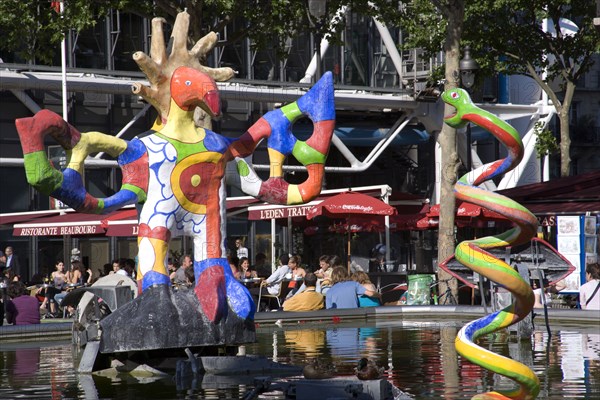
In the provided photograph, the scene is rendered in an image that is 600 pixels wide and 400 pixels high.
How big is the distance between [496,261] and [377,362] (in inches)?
182

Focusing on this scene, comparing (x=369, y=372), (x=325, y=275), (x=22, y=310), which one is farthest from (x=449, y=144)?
(x=369, y=372)

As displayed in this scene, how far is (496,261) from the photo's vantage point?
896cm

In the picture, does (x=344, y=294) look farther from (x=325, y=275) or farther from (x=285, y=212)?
(x=285, y=212)

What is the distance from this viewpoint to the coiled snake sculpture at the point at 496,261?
8.91 m

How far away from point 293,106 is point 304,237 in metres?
29.5

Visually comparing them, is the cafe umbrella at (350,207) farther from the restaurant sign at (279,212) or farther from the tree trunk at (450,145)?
the tree trunk at (450,145)

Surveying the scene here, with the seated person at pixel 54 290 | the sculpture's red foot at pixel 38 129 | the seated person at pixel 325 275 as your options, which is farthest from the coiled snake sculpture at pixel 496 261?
the seated person at pixel 54 290

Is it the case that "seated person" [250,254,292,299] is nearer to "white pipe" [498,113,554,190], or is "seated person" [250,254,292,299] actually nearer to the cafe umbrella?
the cafe umbrella

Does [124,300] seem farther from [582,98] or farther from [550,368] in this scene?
[582,98]

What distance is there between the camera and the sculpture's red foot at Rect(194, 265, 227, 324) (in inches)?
499

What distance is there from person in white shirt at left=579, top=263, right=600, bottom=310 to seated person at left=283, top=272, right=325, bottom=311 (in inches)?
154

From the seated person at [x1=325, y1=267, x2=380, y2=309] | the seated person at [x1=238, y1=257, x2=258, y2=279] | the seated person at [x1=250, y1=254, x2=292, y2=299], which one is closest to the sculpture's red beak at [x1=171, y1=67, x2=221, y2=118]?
the seated person at [x1=325, y1=267, x2=380, y2=309]

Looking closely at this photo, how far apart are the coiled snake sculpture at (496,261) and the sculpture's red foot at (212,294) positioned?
4005 millimetres

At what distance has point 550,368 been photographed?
1236 cm
